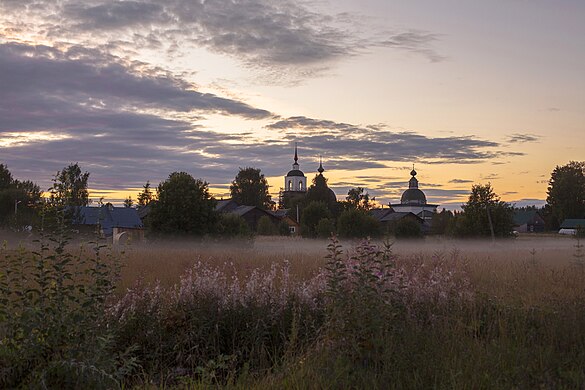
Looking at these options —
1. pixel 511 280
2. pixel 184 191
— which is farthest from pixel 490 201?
pixel 511 280

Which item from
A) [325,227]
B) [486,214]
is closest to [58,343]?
[486,214]

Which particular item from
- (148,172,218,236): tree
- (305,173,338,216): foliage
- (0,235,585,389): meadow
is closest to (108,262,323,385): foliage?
(0,235,585,389): meadow

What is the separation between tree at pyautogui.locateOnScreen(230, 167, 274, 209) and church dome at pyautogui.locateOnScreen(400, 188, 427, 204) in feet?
165

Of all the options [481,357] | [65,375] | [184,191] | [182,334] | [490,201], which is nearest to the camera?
[65,375]

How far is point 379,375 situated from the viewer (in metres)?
5.71

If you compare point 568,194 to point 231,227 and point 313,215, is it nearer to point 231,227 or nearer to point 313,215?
point 313,215

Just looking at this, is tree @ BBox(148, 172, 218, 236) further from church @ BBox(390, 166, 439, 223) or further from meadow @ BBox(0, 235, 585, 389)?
church @ BBox(390, 166, 439, 223)

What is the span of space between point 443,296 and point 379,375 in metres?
3.20

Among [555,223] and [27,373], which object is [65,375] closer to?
[27,373]

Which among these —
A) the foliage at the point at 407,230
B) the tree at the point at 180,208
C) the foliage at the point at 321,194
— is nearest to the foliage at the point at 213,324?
the tree at the point at 180,208

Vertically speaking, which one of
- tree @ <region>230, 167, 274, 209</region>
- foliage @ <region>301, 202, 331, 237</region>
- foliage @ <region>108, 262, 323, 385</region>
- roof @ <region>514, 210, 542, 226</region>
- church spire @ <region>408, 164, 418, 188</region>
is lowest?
foliage @ <region>108, 262, 323, 385</region>

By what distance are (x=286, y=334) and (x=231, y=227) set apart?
27.7 m

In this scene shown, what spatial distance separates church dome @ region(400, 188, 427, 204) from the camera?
14250cm

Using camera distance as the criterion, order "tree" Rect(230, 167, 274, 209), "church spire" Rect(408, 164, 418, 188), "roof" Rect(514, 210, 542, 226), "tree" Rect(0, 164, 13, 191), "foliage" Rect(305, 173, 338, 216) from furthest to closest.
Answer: "church spire" Rect(408, 164, 418, 188) < "roof" Rect(514, 210, 542, 226) < "tree" Rect(230, 167, 274, 209) < "tree" Rect(0, 164, 13, 191) < "foliage" Rect(305, 173, 338, 216)
